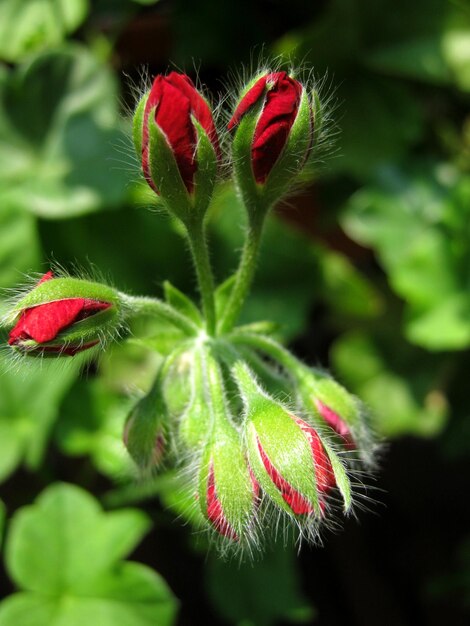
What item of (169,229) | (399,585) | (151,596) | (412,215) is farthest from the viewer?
(399,585)

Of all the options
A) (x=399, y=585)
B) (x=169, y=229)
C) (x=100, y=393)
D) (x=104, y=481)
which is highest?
(x=169, y=229)

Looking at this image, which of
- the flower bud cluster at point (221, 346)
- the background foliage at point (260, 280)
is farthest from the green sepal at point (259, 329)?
the background foliage at point (260, 280)

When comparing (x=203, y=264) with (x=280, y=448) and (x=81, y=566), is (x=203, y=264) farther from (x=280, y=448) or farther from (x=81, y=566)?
(x=81, y=566)

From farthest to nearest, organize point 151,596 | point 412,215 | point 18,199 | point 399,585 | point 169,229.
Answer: point 399,585
point 412,215
point 169,229
point 18,199
point 151,596

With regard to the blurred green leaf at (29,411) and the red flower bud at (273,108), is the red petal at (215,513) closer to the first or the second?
the red flower bud at (273,108)

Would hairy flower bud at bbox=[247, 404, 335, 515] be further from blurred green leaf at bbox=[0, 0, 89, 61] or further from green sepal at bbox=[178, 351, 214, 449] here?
blurred green leaf at bbox=[0, 0, 89, 61]

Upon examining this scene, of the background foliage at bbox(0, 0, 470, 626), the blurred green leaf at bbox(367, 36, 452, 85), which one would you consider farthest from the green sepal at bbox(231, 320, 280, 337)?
the blurred green leaf at bbox(367, 36, 452, 85)

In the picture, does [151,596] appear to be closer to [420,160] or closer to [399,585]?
[399,585]

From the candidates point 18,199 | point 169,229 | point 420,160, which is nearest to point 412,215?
point 420,160
